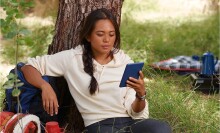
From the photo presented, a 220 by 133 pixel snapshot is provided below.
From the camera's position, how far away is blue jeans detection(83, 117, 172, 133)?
3.15m

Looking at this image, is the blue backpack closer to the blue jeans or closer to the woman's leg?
the blue jeans

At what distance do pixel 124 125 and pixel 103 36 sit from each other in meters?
0.61

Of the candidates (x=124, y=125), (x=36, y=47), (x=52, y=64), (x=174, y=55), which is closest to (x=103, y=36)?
(x=52, y=64)

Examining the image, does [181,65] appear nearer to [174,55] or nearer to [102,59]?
[174,55]

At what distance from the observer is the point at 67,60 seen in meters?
3.26

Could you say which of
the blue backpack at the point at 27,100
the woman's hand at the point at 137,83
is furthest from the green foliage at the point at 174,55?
the blue backpack at the point at 27,100

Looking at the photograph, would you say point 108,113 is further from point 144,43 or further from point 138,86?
point 144,43

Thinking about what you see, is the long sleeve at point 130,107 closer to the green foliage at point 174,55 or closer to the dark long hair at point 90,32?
the dark long hair at point 90,32

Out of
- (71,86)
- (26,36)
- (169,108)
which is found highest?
(26,36)

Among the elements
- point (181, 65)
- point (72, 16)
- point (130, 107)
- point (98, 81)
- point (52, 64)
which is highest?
point (72, 16)

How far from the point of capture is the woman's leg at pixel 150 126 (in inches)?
122

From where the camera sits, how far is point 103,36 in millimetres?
3184

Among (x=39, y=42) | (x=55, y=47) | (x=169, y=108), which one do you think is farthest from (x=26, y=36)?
(x=39, y=42)

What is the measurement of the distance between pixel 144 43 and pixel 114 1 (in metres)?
3.13
